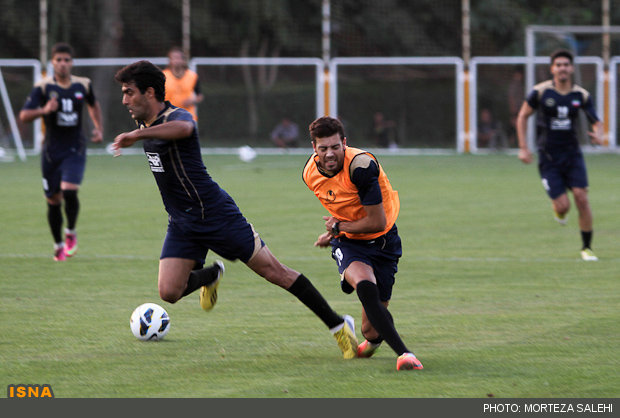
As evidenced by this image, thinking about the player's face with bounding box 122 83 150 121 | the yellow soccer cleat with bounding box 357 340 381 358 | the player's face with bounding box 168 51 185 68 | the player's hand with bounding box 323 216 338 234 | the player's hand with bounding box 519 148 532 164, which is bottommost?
the yellow soccer cleat with bounding box 357 340 381 358

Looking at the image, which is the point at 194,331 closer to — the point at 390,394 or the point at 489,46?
the point at 390,394

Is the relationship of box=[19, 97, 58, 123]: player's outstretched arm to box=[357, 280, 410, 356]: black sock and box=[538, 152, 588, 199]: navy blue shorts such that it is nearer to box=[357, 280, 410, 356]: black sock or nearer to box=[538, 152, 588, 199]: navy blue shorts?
box=[538, 152, 588, 199]: navy blue shorts

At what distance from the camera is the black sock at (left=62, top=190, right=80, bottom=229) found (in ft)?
35.8

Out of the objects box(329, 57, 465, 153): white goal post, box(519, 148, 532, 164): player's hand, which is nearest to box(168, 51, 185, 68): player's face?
box(519, 148, 532, 164): player's hand

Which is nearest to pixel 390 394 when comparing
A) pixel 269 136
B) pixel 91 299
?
pixel 91 299

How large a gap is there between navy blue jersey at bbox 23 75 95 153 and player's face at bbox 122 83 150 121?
4749 millimetres

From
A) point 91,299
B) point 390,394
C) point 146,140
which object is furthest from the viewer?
point 91,299

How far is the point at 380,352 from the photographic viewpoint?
668cm

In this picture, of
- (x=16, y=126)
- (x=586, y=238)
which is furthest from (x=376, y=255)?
(x=16, y=126)

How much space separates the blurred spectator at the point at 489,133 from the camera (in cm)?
3073

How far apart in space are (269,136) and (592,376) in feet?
85.9

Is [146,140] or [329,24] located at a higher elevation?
[329,24]

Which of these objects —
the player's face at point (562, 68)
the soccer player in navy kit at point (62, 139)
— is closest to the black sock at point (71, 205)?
the soccer player in navy kit at point (62, 139)

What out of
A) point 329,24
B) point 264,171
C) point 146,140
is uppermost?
point 329,24
